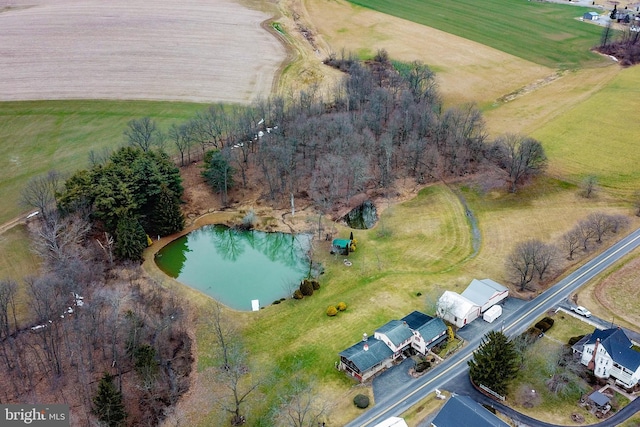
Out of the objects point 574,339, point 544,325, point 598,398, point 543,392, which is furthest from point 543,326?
point 598,398

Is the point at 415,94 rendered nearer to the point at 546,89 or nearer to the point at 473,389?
the point at 546,89

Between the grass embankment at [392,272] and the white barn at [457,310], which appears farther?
the white barn at [457,310]

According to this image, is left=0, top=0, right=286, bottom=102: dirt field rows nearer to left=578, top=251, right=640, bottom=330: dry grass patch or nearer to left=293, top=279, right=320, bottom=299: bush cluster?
left=293, top=279, right=320, bottom=299: bush cluster

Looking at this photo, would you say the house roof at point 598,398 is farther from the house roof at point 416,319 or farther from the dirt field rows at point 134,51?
the dirt field rows at point 134,51

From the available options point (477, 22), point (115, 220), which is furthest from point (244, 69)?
point (477, 22)

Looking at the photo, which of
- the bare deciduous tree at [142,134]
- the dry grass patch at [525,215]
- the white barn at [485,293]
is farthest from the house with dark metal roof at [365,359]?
the bare deciduous tree at [142,134]

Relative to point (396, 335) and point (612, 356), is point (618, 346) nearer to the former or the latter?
point (612, 356)
